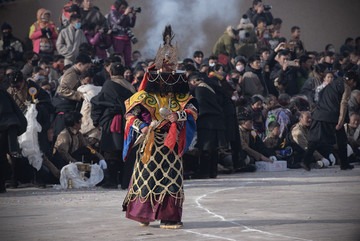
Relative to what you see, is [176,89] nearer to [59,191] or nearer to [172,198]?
[172,198]

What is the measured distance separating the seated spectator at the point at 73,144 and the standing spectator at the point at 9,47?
3.77 meters

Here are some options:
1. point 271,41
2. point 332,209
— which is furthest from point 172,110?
point 271,41

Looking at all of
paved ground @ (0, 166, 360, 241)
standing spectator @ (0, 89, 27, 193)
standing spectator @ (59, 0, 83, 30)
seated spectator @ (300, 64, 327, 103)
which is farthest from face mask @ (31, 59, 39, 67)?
seated spectator @ (300, 64, 327, 103)

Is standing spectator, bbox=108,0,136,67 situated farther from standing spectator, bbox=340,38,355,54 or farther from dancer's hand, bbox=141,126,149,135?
dancer's hand, bbox=141,126,149,135

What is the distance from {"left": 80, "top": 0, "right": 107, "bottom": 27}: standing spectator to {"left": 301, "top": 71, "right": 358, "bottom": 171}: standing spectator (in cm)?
531

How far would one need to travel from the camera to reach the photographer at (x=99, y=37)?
16906 millimetres

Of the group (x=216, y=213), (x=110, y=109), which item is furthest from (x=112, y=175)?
(x=216, y=213)

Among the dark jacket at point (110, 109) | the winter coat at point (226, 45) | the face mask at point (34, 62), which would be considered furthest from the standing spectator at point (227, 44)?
the dark jacket at point (110, 109)

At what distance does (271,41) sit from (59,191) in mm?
10777

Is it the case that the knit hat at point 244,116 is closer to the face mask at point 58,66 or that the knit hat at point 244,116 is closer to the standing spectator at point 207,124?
the standing spectator at point 207,124

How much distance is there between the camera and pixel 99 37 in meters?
16.9

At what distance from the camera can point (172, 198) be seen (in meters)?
8.14

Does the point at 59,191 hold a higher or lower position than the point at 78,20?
lower

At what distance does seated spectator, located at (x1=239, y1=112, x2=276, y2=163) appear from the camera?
15.4 metres
